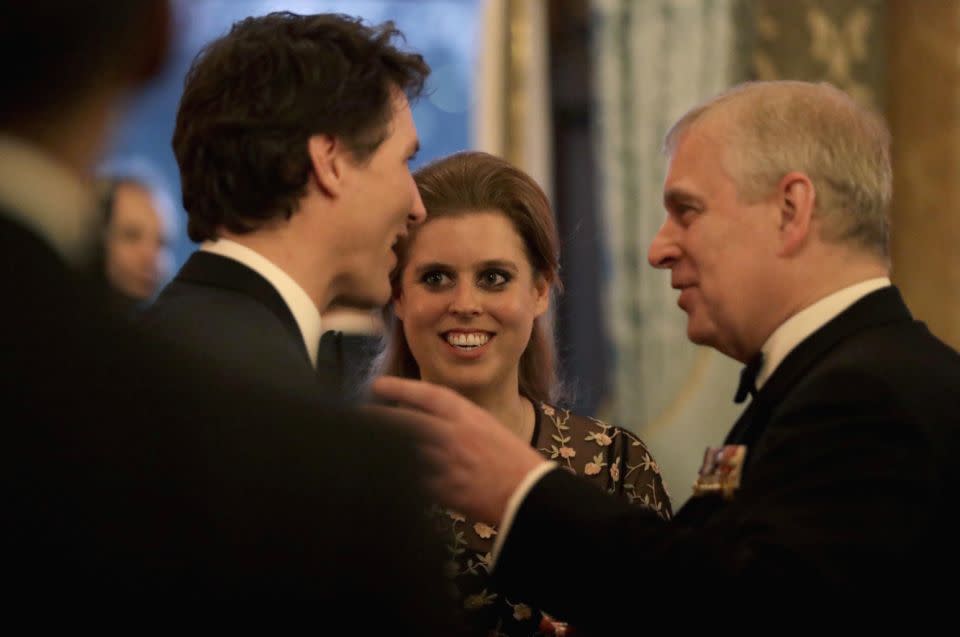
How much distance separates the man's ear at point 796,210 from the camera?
2.07m

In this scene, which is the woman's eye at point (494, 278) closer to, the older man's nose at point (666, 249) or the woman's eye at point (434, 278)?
the woman's eye at point (434, 278)

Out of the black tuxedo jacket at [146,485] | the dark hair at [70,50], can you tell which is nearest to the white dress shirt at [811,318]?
the black tuxedo jacket at [146,485]

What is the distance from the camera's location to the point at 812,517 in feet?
5.71

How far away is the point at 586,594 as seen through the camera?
1857 millimetres

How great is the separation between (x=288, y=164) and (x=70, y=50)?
1.12m

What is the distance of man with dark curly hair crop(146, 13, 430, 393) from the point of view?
73.7 inches

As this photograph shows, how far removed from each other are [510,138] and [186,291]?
3.60 meters

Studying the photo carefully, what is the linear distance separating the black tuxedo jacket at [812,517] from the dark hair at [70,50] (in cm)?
118

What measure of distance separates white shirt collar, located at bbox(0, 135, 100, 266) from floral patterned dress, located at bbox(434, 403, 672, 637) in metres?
1.73

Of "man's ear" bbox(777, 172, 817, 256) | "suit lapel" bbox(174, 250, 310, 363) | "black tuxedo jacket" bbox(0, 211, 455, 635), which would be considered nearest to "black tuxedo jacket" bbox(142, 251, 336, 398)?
"suit lapel" bbox(174, 250, 310, 363)

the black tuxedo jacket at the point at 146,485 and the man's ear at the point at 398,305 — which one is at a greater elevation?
the man's ear at the point at 398,305

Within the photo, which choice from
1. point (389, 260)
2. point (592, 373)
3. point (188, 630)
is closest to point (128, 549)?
point (188, 630)

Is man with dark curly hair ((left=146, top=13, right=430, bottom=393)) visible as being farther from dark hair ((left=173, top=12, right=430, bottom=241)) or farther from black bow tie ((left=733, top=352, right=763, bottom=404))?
black bow tie ((left=733, top=352, right=763, bottom=404))

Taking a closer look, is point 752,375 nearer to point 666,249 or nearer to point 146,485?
point 666,249
